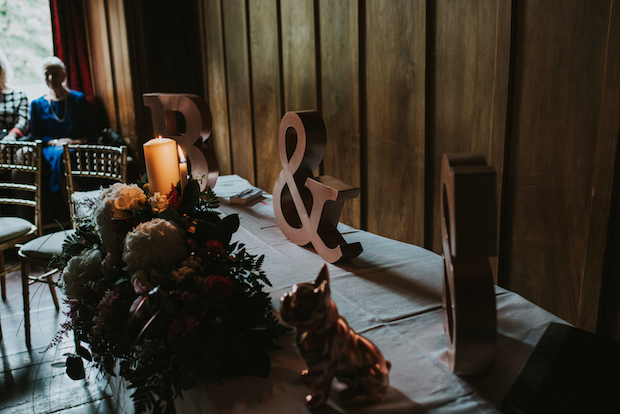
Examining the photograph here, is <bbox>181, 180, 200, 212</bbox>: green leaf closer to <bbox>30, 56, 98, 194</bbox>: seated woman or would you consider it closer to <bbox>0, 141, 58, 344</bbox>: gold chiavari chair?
<bbox>0, 141, 58, 344</bbox>: gold chiavari chair

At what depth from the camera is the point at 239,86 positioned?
3555mm

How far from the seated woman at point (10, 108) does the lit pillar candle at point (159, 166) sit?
155 inches

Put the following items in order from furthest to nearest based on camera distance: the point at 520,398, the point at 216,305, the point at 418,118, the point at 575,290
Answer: the point at 418,118 → the point at 575,290 → the point at 216,305 → the point at 520,398

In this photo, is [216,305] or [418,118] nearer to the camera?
[216,305]

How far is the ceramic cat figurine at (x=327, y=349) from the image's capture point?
2.62 ft

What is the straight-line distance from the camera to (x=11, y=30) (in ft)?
16.8

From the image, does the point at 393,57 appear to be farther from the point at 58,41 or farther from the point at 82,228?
the point at 58,41

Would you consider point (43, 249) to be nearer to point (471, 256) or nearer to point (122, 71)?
point (471, 256)

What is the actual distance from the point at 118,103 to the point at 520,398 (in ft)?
15.9

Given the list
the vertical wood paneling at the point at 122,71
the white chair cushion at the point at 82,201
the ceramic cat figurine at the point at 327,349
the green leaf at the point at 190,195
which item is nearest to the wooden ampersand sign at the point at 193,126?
the white chair cushion at the point at 82,201

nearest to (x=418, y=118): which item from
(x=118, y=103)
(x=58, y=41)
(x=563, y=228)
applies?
(x=563, y=228)

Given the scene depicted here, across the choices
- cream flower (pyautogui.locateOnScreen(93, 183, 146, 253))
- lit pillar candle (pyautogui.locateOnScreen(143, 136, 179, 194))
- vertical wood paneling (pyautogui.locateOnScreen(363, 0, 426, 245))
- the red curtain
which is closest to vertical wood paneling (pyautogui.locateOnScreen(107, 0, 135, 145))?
the red curtain

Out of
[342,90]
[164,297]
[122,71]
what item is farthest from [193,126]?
[122,71]

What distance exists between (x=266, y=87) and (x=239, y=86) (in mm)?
480
